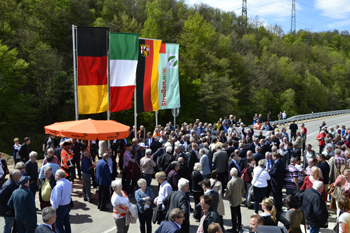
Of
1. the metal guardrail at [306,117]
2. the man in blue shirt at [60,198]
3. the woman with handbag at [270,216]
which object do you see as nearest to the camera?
the woman with handbag at [270,216]

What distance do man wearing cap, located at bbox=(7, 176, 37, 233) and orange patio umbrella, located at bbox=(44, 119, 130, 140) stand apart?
108 inches

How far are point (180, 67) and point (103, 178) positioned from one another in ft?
113

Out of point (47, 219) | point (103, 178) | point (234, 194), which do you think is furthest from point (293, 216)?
point (103, 178)

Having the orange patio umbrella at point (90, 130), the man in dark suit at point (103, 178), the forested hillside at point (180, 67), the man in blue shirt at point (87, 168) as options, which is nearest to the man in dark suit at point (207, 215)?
the man in dark suit at point (103, 178)

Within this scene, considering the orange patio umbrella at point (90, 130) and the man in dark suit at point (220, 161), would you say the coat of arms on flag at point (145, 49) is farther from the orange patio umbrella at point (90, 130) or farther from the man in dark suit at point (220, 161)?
the man in dark suit at point (220, 161)

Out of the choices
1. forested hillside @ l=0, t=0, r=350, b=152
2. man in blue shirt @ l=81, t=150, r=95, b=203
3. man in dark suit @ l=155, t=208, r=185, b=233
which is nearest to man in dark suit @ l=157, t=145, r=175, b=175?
man in blue shirt @ l=81, t=150, r=95, b=203

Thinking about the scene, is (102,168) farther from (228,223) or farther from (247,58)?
(247,58)

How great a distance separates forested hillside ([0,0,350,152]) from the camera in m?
30.4

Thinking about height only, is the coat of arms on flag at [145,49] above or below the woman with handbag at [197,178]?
above

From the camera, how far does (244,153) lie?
10.7 meters

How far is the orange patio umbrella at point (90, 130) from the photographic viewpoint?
8641 millimetres

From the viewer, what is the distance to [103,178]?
28.1ft

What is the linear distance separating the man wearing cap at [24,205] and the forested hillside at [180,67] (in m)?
24.6

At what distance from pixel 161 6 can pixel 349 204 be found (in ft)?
163
